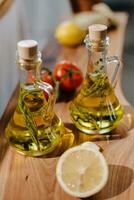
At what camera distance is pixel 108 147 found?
729 millimetres

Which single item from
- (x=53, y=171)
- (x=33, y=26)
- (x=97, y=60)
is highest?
(x=97, y=60)

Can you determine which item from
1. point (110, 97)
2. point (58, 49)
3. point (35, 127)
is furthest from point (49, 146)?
point (58, 49)

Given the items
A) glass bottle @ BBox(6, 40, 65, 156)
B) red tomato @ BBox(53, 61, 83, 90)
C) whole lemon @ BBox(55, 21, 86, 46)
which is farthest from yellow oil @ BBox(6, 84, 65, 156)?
whole lemon @ BBox(55, 21, 86, 46)

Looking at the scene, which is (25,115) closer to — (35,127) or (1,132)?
(35,127)

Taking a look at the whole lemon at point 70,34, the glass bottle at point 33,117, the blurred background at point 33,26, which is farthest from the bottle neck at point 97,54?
the whole lemon at point 70,34

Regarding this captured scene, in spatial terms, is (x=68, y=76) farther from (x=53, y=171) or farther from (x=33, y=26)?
(x=33, y=26)

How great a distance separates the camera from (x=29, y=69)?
643 millimetres

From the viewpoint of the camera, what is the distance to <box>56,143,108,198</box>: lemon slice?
0.60 meters

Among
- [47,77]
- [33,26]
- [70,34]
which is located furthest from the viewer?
[33,26]

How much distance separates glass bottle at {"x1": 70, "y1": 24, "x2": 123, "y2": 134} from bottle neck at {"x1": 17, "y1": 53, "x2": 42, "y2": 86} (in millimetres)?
115

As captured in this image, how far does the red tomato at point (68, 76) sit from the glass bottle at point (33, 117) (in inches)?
8.8

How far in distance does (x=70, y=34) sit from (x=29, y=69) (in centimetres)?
57

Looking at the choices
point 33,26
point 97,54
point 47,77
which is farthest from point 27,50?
point 33,26

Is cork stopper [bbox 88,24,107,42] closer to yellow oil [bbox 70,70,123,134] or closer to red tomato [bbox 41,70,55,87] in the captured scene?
yellow oil [bbox 70,70,123,134]
